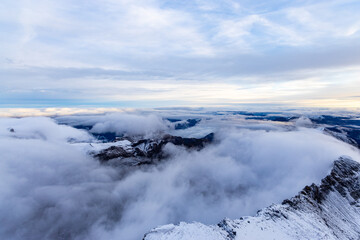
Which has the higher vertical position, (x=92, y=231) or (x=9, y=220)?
(x=9, y=220)

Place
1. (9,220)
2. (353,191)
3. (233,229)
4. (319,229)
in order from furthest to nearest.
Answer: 1. (9,220)
2. (353,191)
3. (319,229)
4. (233,229)

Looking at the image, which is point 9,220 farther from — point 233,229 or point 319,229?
point 319,229

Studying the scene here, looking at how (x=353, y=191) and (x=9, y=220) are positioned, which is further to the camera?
(x=9, y=220)

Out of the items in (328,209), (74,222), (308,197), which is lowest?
(74,222)

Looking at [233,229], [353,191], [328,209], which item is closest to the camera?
[233,229]

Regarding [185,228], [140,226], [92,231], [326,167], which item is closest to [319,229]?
[185,228]

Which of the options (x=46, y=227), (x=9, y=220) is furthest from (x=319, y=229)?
(x=9, y=220)
